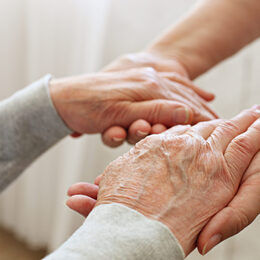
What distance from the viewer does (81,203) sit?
671 millimetres

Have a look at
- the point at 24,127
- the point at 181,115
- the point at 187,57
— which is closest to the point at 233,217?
the point at 181,115

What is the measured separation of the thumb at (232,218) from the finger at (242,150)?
48 mm

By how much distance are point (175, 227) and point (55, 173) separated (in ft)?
4.90

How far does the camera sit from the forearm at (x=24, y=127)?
1.01 m

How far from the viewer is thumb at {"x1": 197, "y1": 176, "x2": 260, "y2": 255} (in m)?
0.60

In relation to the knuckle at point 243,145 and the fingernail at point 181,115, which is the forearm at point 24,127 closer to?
the fingernail at point 181,115

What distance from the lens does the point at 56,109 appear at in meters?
1.02

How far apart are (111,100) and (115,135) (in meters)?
0.09

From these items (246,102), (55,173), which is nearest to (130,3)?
(246,102)

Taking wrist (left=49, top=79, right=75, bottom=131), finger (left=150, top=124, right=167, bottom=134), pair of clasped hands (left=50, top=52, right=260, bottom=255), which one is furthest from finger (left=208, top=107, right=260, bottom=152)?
wrist (left=49, top=79, right=75, bottom=131)

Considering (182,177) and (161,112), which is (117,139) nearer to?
(161,112)

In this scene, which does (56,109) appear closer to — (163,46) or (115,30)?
(163,46)

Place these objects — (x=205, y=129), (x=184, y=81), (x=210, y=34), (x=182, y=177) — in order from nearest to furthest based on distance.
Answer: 1. (x=182, y=177)
2. (x=205, y=129)
3. (x=184, y=81)
4. (x=210, y=34)

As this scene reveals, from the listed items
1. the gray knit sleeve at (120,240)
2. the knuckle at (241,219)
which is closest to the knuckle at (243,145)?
the knuckle at (241,219)
